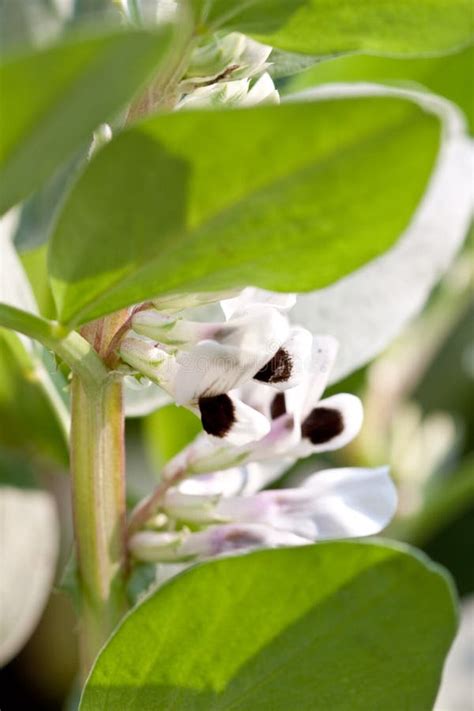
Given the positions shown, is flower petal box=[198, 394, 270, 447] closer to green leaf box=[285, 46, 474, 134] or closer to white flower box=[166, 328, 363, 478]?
white flower box=[166, 328, 363, 478]

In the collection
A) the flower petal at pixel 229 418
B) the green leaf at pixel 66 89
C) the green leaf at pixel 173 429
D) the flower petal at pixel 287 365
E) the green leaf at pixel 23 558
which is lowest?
the green leaf at pixel 23 558

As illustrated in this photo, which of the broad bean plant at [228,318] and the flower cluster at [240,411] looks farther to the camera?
the flower cluster at [240,411]

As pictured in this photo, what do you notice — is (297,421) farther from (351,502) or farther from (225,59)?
(225,59)

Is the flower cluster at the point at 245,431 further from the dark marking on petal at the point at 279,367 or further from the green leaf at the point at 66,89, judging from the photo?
the green leaf at the point at 66,89

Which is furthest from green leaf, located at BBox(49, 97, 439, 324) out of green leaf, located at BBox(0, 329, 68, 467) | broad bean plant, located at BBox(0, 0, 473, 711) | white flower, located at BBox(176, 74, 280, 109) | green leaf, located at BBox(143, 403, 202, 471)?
green leaf, located at BBox(143, 403, 202, 471)

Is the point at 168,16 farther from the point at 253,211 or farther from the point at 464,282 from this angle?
the point at 464,282

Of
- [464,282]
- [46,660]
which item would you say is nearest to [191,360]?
[46,660]

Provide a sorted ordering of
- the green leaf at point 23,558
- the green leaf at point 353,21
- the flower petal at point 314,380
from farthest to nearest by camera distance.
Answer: the green leaf at point 23,558 → the flower petal at point 314,380 → the green leaf at point 353,21

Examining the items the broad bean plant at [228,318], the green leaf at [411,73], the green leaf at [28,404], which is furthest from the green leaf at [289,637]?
the green leaf at [411,73]
